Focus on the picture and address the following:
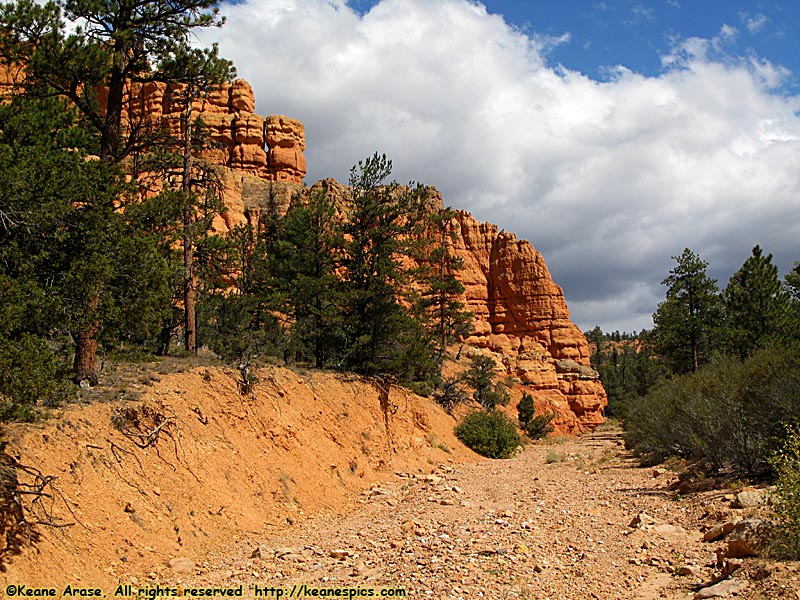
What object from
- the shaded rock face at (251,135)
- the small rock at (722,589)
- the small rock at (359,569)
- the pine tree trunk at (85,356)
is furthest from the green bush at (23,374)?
the shaded rock face at (251,135)

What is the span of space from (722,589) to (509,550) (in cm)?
315

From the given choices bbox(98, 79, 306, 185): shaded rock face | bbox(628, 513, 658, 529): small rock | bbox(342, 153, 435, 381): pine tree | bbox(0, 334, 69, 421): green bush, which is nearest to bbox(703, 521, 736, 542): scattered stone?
bbox(628, 513, 658, 529): small rock

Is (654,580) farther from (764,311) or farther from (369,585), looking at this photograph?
(764,311)

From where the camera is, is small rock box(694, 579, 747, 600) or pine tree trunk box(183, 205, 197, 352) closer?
small rock box(694, 579, 747, 600)

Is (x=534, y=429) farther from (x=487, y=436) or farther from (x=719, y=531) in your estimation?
(x=719, y=531)

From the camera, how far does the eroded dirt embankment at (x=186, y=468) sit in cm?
749

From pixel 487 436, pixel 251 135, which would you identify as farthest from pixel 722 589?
pixel 251 135

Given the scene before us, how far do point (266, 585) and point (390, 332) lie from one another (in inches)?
623

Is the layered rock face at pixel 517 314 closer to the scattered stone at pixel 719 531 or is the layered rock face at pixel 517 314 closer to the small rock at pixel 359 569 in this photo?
the scattered stone at pixel 719 531

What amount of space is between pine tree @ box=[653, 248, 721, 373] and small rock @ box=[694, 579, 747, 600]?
3173 centimetres

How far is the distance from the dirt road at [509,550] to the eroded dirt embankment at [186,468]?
76 cm

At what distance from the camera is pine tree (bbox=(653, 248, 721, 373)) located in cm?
3566

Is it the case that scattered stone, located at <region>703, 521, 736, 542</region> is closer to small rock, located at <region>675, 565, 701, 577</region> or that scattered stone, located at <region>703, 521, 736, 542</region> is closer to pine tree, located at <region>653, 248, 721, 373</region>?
small rock, located at <region>675, 565, 701, 577</region>

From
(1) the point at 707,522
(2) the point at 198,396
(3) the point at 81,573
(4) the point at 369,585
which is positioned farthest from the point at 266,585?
(1) the point at 707,522
